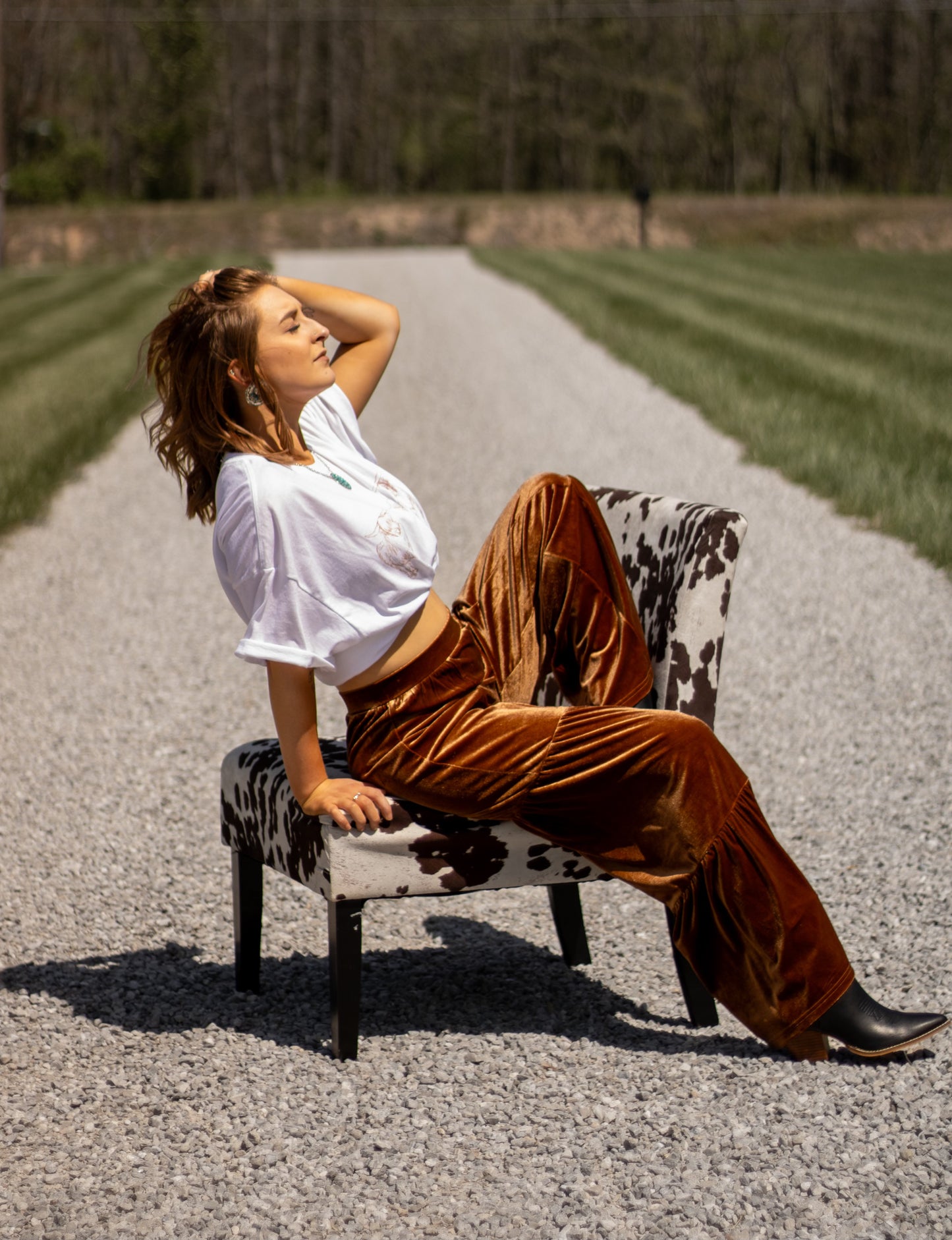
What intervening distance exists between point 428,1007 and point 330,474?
1246 millimetres

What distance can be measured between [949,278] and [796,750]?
81.0 feet

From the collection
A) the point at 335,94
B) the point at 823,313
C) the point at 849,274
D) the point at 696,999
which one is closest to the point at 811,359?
the point at 823,313

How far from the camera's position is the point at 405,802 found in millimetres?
3031

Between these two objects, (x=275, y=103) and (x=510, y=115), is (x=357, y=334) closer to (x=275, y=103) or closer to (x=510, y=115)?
(x=510, y=115)

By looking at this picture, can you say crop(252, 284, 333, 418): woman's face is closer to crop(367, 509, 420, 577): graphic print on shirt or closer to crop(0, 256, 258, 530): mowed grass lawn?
crop(367, 509, 420, 577): graphic print on shirt

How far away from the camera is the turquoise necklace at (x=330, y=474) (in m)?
3.01

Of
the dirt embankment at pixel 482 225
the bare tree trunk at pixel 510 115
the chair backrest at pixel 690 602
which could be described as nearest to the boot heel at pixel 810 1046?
the chair backrest at pixel 690 602

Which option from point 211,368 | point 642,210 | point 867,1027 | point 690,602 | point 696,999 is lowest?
point 696,999

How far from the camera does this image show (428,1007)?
11.1 ft

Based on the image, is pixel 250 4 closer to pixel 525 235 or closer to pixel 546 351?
pixel 525 235

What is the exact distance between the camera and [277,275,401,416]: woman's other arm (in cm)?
339

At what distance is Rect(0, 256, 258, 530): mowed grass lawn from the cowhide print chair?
1022 mm

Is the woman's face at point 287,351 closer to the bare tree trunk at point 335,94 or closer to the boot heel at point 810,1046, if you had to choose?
the boot heel at point 810,1046

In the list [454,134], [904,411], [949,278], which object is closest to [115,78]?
[454,134]
